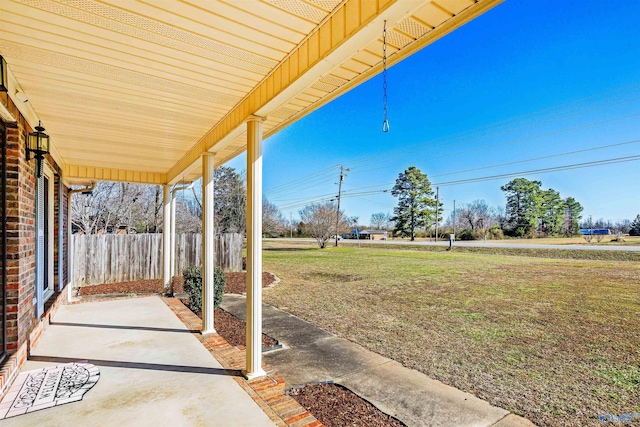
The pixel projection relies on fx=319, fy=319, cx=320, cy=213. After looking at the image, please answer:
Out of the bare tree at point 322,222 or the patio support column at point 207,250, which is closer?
the patio support column at point 207,250

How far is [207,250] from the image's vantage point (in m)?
4.09

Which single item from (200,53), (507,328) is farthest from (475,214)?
(200,53)

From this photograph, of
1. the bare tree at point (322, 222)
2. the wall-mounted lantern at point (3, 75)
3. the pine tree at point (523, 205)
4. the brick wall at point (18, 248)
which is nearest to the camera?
the wall-mounted lantern at point (3, 75)

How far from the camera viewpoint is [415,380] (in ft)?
10.6

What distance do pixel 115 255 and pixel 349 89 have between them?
8932mm

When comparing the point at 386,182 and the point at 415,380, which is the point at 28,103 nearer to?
the point at 415,380

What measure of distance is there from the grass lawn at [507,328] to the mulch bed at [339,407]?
3.37ft

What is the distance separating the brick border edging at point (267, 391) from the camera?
220 cm

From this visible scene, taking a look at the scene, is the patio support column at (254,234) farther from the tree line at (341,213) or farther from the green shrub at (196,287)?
the tree line at (341,213)

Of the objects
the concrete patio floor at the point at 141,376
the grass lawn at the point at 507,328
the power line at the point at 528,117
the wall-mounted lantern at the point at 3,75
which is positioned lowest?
the grass lawn at the point at 507,328

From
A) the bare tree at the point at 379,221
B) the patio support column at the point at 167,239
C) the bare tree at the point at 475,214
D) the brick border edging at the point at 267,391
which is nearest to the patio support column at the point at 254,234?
the brick border edging at the point at 267,391

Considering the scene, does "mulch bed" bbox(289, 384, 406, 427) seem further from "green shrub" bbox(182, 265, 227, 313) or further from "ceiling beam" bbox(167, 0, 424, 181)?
"green shrub" bbox(182, 265, 227, 313)

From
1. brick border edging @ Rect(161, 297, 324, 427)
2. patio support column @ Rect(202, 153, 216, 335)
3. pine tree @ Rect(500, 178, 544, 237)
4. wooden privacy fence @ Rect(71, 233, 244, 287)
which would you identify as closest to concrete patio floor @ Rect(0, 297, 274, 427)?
brick border edging @ Rect(161, 297, 324, 427)

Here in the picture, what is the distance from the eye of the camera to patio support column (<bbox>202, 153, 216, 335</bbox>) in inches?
158
